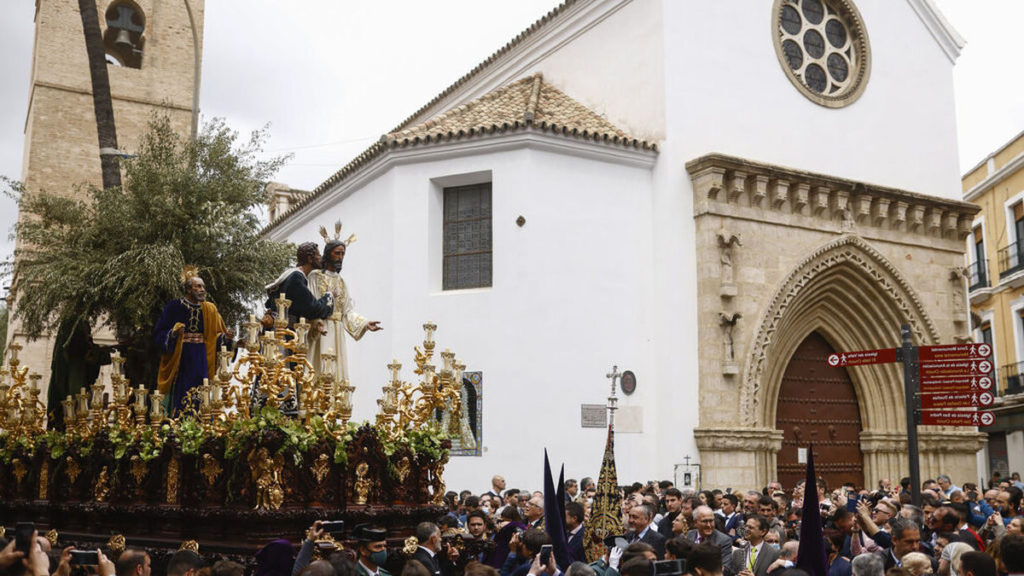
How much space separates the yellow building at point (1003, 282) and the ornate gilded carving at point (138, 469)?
2577 cm

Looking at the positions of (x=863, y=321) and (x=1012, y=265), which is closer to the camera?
(x=863, y=321)

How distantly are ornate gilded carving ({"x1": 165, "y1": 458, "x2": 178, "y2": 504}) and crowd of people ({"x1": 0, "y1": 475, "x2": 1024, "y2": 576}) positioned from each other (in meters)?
0.62

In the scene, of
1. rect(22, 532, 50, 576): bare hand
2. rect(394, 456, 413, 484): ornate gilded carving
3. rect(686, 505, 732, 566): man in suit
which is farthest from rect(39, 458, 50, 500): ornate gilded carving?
rect(686, 505, 732, 566): man in suit

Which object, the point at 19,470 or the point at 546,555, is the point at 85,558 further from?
the point at 19,470

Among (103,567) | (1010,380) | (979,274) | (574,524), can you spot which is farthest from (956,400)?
(979,274)

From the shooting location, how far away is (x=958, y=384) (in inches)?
430

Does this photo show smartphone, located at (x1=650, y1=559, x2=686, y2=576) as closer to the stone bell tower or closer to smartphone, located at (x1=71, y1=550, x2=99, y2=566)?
smartphone, located at (x1=71, y1=550, x2=99, y2=566)

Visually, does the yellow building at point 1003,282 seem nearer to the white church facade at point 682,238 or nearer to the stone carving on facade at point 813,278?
the white church facade at point 682,238

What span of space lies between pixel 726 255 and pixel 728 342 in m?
1.59

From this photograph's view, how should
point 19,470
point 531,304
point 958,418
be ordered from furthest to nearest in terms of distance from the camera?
A: point 531,304 → point 958,418 → point 19,470

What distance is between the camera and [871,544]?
7.46 m

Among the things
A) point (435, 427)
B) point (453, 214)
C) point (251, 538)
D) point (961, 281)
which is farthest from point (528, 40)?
point (251, 538)

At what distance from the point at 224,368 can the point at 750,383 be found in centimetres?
1206

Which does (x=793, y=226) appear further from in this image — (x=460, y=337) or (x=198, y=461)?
(x=198, y=461)
